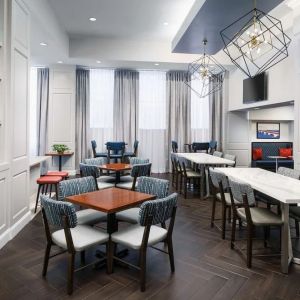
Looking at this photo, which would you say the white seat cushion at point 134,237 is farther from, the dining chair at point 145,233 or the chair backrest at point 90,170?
the chair backrest at point 90,170

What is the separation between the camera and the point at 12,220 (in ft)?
10.9

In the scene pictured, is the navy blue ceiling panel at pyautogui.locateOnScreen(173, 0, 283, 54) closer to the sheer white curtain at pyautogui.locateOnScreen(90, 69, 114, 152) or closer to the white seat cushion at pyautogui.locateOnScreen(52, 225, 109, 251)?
the sheer white curtain at pyautogui.locateOnScreen(90, 69, 114, 152)

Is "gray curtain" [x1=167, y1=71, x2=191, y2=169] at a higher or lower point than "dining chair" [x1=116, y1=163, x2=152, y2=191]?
higher

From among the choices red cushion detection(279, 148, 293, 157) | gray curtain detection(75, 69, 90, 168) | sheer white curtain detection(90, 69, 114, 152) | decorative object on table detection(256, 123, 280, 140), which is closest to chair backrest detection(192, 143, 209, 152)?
decorative object on table detection(256, 123, 280, 140)

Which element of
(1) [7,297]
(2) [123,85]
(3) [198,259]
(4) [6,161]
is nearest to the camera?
(1) [7,297]

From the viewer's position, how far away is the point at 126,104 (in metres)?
8.16

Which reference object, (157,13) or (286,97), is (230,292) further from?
(157,13)

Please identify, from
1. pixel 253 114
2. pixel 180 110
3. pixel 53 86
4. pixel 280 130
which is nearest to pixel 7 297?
pixel 53 86

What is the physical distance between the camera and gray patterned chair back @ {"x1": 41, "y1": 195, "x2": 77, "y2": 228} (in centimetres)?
214

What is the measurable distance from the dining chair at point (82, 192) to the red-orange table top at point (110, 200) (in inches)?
8.5

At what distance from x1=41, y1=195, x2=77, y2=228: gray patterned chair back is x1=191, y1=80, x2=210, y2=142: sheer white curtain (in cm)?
671

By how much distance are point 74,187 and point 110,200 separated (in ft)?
2.04

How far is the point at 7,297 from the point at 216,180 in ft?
8.08

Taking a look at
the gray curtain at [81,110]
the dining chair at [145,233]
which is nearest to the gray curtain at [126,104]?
the gray curtain at [81,110]
